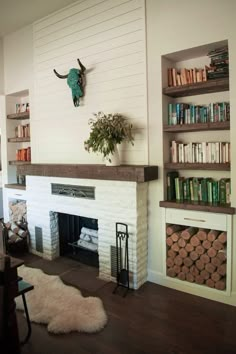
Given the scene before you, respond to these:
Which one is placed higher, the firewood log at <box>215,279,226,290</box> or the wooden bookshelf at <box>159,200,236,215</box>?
the wooden bookshelf at <box>159,200,236,215</box>

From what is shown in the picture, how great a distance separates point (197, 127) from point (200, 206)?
0.79m

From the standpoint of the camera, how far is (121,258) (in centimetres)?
310

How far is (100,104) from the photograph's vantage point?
3473 millimetres

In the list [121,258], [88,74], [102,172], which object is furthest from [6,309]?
[88,74]

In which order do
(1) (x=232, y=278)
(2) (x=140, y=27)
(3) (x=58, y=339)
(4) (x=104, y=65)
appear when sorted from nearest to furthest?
(3) (x=58, y=339), (1) (x=232, y=278), (2) (x=140, y=27), (4) (x=104, y=65)

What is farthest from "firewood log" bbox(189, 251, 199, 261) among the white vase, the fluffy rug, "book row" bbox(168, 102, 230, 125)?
"book row" bbox(168, 102, 230, 125)

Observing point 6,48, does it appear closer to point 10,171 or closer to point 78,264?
point 10,171

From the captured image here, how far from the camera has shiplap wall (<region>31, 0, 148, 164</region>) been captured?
3.14 metres

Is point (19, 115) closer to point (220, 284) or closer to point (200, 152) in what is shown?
point (200, 152)

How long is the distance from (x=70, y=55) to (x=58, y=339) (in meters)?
3.28

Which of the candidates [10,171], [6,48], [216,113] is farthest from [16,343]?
[6,48]

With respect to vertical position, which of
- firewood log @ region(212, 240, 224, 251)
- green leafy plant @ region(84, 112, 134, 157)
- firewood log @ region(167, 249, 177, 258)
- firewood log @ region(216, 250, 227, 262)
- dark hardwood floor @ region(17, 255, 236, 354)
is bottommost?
dark hardwood floor @ region(17, 255, 236, 354)

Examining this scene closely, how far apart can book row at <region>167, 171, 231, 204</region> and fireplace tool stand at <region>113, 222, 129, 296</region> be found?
62cm

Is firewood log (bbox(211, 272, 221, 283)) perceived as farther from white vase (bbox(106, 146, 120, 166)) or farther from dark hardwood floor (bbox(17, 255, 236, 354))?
white vase (bbox(106, 146, 120, 166))
